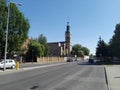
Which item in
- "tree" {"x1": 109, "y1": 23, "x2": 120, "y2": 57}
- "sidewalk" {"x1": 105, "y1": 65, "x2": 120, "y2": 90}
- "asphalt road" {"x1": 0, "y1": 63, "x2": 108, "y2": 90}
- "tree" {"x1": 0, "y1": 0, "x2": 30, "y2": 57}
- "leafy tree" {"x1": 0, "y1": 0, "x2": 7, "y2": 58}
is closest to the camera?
"asphalt road" {"x1": 0, "y1": 63, "x2": 108, "y2": 90}

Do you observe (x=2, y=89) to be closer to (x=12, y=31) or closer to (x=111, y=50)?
(x=12, y=31)

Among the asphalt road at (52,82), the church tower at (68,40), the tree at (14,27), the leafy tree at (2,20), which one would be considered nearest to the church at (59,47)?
the church tower at (68,40)

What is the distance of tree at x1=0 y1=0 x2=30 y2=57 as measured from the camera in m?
58.1

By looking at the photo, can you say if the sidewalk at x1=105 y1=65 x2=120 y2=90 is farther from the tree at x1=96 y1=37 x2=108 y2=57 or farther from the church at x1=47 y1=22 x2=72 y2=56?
the church at x1=47 y1=22 x2=72 y2=56

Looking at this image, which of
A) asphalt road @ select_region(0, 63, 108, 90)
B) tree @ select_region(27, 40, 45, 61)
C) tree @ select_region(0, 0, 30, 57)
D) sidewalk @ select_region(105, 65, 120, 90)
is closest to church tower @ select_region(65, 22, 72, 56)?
tree @ select_region(27, 40, 45, 61)

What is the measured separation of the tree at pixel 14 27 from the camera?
191 ft

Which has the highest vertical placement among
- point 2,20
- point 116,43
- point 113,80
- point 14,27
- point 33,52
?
point 2,20

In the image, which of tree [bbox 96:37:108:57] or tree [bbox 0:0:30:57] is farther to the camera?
tree [bbox 96:37:108:57]

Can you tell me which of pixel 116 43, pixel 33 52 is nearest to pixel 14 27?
pixel 33 52

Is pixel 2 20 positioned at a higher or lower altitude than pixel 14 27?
higher

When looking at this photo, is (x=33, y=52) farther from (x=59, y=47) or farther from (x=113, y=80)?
(x=59, y=47)

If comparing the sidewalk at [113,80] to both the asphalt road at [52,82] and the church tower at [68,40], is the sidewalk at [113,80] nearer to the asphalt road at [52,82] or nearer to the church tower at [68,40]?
the asphalt road at [52,82]

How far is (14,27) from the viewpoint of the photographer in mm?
60312

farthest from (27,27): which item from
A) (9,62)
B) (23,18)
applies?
(9,62)
